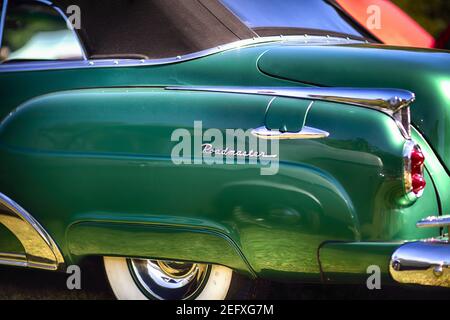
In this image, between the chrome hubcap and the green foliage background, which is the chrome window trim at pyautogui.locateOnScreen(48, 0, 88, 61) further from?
the green foliage background

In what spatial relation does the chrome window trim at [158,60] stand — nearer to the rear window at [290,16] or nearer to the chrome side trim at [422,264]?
the rear window at [290,16]

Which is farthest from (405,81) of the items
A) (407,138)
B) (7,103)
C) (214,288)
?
(7,103)

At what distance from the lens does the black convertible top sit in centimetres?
443

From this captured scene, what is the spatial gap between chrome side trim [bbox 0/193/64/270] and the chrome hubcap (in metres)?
0.36

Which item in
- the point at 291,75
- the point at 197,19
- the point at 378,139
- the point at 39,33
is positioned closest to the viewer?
the point at 378,139

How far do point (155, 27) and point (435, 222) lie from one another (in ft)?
5.13

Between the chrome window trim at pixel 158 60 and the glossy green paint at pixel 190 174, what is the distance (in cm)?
3

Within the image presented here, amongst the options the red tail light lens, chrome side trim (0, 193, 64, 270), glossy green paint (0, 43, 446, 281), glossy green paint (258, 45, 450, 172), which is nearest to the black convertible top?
glossy green paint (0, 43, 446, 281)

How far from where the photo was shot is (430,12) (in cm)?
1081

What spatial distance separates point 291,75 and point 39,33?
142 centimetres

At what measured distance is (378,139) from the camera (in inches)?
150

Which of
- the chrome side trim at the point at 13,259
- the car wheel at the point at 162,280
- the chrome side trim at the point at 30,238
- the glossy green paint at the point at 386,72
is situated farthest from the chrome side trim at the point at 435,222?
the chrome side trim at the point at 13,259
